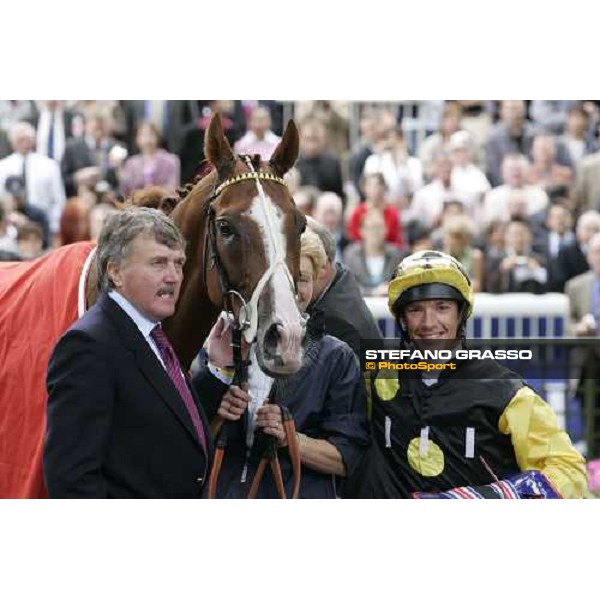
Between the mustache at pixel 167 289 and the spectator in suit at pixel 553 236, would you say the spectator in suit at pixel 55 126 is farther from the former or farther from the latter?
the spectator in suit at pixel 553 236

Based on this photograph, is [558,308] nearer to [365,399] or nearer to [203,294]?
[365,399]

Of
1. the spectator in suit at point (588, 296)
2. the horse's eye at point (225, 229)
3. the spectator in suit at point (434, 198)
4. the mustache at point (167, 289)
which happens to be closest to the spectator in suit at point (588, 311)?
the spectator in suit at point (588, 296)

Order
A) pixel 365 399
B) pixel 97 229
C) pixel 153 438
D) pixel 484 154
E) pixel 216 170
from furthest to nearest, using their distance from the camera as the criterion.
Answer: pixel 484 154 < pixel 97 229 < pixel 365 399 < pixel 216 170 < pixel 153 438

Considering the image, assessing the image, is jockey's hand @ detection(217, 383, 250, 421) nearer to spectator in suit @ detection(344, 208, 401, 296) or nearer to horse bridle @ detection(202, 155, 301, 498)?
horse bridle @ detection(202, 155, 301, 498)

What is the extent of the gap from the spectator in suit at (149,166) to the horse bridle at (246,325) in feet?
1.80

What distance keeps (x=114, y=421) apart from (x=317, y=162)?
161 centimetres

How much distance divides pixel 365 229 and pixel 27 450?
1.57 meters

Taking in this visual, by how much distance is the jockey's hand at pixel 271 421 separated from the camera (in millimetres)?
3959

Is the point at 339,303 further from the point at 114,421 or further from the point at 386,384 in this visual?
the point at 114,421

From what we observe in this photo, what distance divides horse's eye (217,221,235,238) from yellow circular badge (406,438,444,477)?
A: 3.34ft

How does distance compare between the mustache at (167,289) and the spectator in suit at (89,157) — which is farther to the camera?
the spectator in suit at (89,157)

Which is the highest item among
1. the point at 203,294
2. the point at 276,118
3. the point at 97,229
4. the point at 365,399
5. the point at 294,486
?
the point at 276,118
